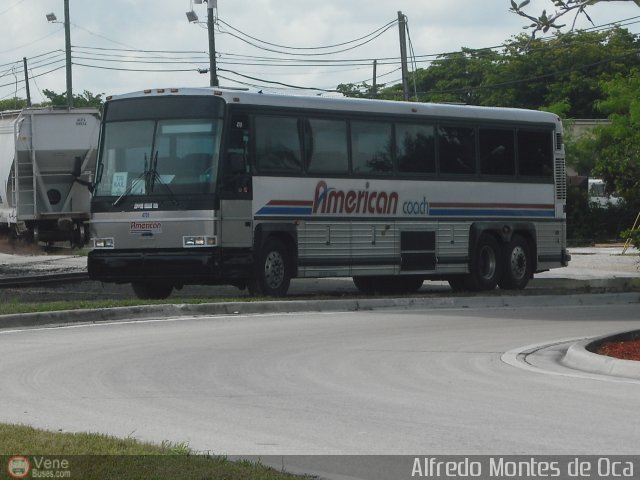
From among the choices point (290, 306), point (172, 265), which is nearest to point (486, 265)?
point (290, 306)

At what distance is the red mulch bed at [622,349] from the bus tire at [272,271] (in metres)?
8.26

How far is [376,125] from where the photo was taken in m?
25.7

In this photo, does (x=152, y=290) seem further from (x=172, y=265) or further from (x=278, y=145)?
(x=278, y=145)

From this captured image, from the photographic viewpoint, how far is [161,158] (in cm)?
2320

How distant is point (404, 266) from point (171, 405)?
14.3 metres

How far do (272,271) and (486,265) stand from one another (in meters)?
5.53

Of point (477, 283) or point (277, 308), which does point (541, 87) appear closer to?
point (477, 283)

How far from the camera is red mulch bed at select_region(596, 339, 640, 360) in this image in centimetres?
1523

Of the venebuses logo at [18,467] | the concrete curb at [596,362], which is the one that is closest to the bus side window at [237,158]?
the concrete curb at [596,362]

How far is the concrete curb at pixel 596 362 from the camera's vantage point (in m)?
14.1

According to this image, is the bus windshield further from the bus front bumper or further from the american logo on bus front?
the bus front bumper

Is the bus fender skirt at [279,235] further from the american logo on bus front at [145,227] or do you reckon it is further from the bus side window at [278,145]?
the american logo on bus front at [145,227]

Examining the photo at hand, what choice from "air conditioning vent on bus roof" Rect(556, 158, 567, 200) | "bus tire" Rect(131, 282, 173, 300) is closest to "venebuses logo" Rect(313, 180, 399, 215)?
"bus tire" Rect(131, 282, 173, 300)

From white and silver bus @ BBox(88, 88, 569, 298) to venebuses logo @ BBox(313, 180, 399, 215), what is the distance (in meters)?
0.02
